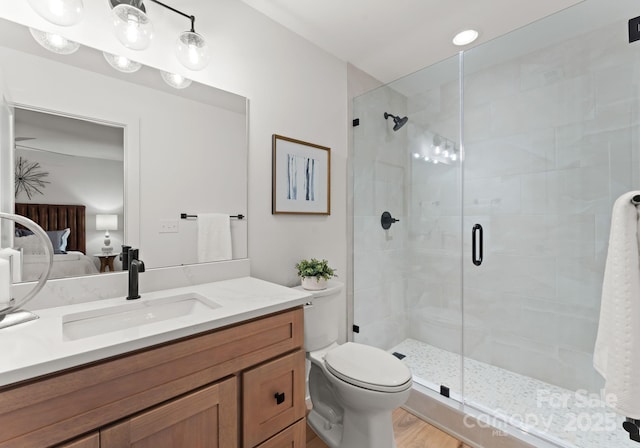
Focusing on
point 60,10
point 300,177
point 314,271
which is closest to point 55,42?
point 60,10

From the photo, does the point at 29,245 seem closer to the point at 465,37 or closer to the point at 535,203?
the point at 465,37

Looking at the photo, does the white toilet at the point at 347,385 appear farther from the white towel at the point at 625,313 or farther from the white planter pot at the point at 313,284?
the white towel at the point at 625,313

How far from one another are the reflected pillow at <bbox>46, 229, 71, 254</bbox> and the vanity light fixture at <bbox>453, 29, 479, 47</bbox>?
2.42 meters

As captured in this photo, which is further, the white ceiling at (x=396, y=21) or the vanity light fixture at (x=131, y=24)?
the white ceiling at (x=396, y=21)

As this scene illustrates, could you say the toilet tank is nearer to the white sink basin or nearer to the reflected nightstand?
the white sink basin

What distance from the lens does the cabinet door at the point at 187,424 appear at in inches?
30.0

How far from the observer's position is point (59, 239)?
3.62ft

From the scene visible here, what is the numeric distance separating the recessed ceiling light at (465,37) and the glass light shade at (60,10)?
205 cm

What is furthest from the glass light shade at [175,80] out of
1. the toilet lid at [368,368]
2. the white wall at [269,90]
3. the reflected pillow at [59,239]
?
the toilet lid at [368,368]

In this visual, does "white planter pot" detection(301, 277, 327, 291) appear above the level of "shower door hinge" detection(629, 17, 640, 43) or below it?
below

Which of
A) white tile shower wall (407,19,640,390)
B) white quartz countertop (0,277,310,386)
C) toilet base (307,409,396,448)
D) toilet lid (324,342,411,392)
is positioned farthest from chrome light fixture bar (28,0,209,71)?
toilet base (307,409,396,448)

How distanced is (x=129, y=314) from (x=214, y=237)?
0.52 m

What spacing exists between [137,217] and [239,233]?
19.4 inches

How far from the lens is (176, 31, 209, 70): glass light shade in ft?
4.43
